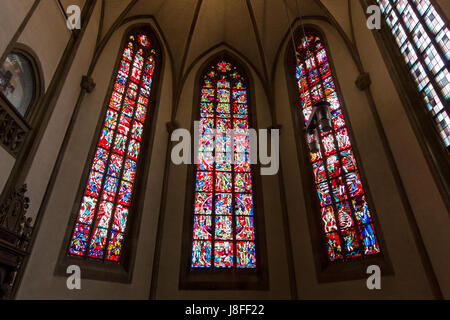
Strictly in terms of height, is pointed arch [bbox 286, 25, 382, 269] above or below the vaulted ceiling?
below

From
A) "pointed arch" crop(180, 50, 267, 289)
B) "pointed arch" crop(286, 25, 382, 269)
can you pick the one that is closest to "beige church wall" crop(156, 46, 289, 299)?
"pointed arch" crop(180, 50, 267, 289)

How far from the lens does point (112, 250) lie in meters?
6.79

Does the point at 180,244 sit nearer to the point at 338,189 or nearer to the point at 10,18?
the point at 338,189

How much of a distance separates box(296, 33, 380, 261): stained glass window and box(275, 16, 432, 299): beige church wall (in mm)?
260

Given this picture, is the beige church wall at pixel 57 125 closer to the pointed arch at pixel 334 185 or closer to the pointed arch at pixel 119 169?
the pointed arch at pixel 119 169

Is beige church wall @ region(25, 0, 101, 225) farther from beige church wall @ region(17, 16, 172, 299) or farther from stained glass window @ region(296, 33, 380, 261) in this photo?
stained glass window @ region(296, 33, 380, 261)

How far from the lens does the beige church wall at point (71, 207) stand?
5462mm

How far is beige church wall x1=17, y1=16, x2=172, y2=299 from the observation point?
5.46 metres

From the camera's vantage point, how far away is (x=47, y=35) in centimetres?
633

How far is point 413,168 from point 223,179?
15.4 ft

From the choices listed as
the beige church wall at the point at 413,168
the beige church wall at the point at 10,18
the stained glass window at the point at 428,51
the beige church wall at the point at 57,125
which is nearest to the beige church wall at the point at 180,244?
the beige church wall at the point at 57,125

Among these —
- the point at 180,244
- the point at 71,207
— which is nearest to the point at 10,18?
the point at 71,207

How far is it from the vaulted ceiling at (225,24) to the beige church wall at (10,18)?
4453mm

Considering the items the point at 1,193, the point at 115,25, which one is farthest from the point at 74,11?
the point at 1,193
